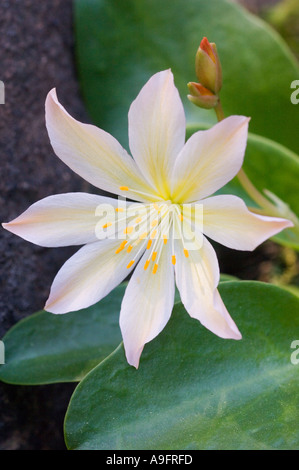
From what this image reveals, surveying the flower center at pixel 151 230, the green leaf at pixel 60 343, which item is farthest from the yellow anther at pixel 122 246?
the green leaf at pixel 60 343

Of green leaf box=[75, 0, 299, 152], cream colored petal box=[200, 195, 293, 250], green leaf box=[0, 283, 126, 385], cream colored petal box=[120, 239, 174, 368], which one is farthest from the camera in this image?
green leaf box=[75, 0, 299, 152]

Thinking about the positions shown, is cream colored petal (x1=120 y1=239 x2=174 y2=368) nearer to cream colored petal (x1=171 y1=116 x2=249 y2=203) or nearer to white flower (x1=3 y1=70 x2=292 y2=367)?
white flower (x1=3 y1=70 x2=292 y2=367)

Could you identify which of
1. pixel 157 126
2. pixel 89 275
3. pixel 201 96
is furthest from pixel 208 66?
pixel 89 275

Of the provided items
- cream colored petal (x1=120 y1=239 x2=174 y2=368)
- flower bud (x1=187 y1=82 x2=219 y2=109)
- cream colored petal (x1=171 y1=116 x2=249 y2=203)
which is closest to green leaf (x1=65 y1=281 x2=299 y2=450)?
cream colored petal (x1=120 y1=239 x2=174 y2=368)

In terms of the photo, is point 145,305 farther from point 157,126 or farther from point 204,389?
point 157,126

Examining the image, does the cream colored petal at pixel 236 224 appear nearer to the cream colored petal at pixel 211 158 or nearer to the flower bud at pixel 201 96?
the cream colored petal at pixel 211 158

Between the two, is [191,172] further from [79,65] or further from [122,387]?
[79,65]

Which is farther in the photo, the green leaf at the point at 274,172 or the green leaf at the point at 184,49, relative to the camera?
the green leaf at the point at 184,49

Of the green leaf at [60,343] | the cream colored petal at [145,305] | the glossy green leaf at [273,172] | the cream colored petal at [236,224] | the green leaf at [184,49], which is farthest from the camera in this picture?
the green leaf at [184,49]
